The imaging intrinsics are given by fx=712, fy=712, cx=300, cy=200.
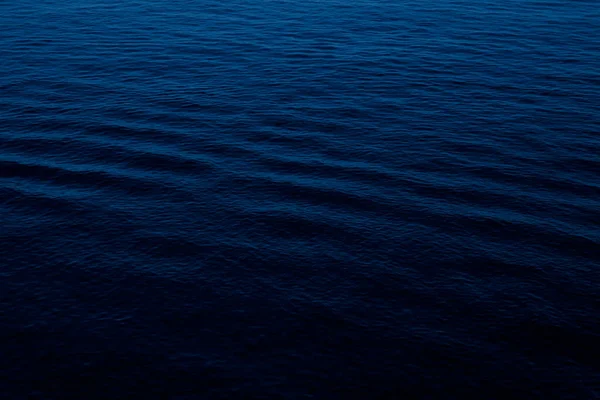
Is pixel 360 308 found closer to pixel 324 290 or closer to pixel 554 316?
pixel 324 290

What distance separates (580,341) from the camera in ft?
315

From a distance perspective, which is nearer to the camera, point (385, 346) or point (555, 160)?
point (385, 346)

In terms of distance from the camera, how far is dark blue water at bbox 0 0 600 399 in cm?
9294

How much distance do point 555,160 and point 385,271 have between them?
51.1 meters

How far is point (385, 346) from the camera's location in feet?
315

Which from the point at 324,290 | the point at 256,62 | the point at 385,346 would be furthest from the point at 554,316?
the point at 256,62

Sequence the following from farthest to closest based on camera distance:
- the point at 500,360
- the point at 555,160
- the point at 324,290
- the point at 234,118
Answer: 1. the point at 234,118
2. the point at 555,160
3. the point at 324,290
4. the point at 500,360

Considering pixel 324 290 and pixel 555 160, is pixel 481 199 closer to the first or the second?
pixel 555 160

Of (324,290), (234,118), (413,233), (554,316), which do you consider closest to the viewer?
(554,316)

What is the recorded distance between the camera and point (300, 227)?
122 m

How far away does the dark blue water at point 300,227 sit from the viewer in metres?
92.9

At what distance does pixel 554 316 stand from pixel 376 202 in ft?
129

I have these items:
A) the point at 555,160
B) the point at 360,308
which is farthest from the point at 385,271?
the point at 555,160

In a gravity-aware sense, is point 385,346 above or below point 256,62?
below
